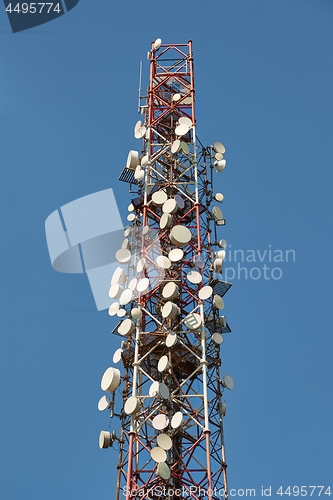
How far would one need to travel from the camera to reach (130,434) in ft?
82.5

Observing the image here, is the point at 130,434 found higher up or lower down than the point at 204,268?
lower down

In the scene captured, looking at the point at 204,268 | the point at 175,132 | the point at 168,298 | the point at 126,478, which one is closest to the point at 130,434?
the point at 126,478

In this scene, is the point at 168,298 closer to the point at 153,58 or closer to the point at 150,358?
the point at 150,358

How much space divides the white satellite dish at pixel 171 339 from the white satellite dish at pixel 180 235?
152 inches

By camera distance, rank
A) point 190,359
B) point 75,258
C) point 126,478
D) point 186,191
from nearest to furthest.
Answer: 1. point 126,478
2. point 190,359
3. point 186,191
4. point 75,258

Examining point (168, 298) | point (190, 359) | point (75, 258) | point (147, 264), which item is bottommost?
point (190, 359)

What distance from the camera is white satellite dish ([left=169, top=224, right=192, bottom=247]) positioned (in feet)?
94.3

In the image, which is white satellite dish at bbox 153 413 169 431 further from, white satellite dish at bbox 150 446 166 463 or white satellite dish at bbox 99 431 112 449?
white satellite dish at bbox 99 431 112 449

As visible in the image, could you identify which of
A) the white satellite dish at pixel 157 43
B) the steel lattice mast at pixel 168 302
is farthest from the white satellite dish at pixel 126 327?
the white satellite dish at pixel 157 43

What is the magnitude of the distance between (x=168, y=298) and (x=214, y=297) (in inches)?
88.2

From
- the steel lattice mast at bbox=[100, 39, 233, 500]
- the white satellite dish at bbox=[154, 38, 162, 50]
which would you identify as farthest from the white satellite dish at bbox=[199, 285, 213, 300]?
the white satellite dish at bbox=[154, 38, 162, 50]

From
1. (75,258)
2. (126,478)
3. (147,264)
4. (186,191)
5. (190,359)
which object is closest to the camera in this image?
(126,478)

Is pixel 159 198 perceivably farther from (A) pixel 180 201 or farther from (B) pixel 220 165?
(B) pixel 220 165

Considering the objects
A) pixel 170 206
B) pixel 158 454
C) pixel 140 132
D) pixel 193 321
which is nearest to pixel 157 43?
pixel 140 132
